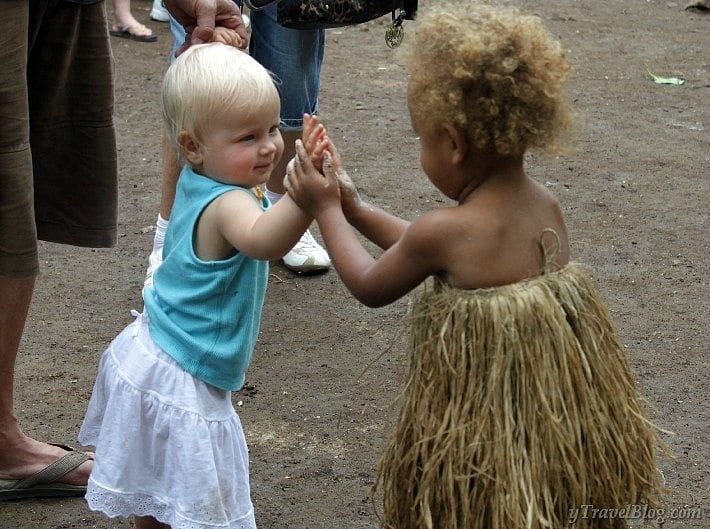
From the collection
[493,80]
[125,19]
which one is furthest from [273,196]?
[125,19]

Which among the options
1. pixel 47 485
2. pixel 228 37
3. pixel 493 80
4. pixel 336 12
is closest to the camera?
pixel 493 80

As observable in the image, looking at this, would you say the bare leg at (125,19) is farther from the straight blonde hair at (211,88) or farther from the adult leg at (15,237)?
the straight blonde hair at (211,88)

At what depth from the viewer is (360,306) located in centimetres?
417

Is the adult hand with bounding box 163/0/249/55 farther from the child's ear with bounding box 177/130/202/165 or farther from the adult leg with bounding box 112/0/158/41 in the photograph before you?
the adult leg with bounding box 112/0/158/41

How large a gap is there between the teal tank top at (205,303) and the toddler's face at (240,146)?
0.03 meters

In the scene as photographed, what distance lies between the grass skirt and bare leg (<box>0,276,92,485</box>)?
1.13 meters

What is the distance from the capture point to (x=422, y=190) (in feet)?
16.9

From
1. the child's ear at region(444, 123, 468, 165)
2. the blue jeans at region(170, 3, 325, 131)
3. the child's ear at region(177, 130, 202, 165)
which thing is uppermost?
the child's ear at region(444, 123, 468, 165)

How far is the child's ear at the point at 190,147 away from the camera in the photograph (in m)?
2.46

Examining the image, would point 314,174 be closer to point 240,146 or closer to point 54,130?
point 240,146

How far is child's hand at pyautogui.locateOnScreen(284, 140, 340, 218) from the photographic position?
90.5 inches

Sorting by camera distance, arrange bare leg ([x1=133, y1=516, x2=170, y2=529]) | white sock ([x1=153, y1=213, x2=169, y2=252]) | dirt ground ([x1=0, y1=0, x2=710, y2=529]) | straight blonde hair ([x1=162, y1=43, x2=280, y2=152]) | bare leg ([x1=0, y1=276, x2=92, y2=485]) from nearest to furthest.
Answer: straight blonde hair ([x1=162, y1=43, x2=280, y2=152]) → bare leg ([x1=133, y1=516, x2=170, y2=529]) → bare leg ([x1=0, y1=276, x2=92, y2=485]) → dirt ground ([x1=0, y1=0, x2=710, y2=529]) → white sock ([x1=153, y1=213, x2=169, y2=252])

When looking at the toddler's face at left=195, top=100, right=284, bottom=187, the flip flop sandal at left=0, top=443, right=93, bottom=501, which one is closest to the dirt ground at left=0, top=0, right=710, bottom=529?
the flip flop sandal at left=0, top=443, right=93, bottom=501

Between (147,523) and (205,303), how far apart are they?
0.60 metres
